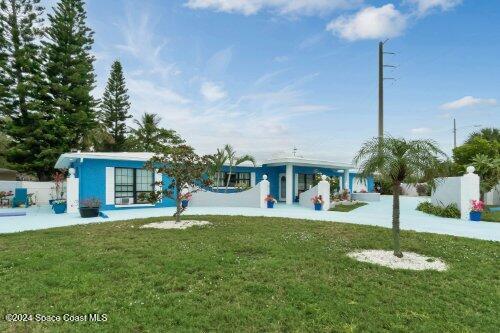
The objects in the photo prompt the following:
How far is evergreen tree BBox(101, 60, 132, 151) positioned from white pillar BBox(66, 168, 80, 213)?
17.7 metres

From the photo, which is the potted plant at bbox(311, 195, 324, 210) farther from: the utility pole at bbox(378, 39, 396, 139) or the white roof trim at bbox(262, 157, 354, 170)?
the utility pole at bbox(378, 39, 396, 139)

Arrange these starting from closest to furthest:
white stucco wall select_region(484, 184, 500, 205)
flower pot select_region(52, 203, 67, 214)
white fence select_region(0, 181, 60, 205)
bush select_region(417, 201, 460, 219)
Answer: bush select_region(417, 201, 460, 219) < flower pot select_region(52, 203, 67, 214) < white fence select_region(0, 181, 60, 205) < white stucco wall select_region(484, 184, 500, 205)

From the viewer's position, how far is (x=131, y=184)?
1675cm

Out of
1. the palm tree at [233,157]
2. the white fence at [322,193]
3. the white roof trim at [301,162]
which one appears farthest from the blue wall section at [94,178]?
the white fence at [322,193]

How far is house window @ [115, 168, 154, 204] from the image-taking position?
1636 cm

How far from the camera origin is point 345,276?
533 cm

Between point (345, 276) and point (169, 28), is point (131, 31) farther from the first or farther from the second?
point (345, 276)

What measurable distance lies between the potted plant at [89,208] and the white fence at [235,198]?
5.54 m

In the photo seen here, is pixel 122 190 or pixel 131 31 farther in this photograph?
pixel 122 190

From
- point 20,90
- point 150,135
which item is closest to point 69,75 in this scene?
point 20,90

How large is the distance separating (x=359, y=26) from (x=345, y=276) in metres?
11.5

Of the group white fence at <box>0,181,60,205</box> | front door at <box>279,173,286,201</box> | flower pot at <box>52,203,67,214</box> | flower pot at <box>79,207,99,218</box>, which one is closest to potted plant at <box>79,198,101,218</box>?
flower pot at <box>79,207,99,218</box>

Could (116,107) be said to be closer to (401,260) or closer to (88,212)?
(88,212)

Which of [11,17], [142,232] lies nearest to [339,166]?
[142,232]
